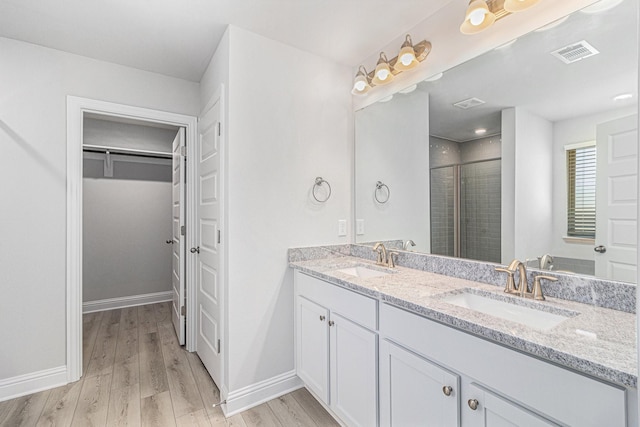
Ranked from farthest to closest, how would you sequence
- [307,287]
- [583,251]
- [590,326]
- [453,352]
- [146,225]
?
1. [146,225]
2. [307,287]
3. [583,251]
4. [453,352]
5. [590,326]

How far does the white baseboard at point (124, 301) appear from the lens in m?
3.67

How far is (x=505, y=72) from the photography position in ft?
4.96

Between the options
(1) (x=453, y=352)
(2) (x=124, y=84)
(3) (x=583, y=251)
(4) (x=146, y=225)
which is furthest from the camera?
(4) (x=146, y=225)

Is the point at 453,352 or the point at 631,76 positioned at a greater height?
the point at 631,76

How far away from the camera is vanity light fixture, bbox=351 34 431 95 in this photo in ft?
6.07

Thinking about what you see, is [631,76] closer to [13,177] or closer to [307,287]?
[307,287]

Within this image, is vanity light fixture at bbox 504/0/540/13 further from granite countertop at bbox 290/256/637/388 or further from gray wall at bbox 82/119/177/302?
gray wall at bbox 82/119/177/302

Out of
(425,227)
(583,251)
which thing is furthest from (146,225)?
(583,251)

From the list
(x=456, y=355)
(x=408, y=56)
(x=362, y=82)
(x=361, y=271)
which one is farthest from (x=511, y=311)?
(x=362, y=82)

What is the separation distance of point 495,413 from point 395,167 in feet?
5.06

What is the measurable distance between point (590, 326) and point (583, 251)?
1.38 ft

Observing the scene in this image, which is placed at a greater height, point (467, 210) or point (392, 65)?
point (392, 65)

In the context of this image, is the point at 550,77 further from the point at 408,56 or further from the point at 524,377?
the point at 524,377

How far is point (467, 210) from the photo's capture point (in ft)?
5.71
